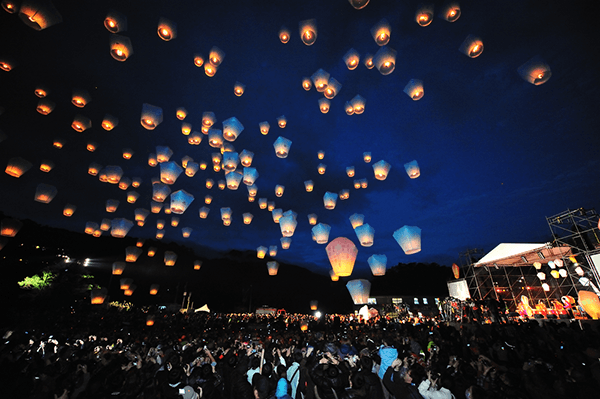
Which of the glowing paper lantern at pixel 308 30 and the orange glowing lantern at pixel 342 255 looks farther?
the orange glowing lantern at pixel 342 255

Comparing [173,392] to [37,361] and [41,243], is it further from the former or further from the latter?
[41,243]

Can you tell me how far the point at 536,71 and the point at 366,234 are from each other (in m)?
7.47

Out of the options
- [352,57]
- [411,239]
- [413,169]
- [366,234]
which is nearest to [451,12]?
[352,57]

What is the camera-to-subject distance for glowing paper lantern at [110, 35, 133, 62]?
6637 mm

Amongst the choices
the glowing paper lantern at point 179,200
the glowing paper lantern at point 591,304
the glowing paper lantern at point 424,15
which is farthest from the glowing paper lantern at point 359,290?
the glowing paper lantern at point 424,15

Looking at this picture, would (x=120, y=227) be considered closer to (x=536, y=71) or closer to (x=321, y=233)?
(x=321, y=233)

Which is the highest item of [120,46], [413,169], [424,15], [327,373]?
[424,15]

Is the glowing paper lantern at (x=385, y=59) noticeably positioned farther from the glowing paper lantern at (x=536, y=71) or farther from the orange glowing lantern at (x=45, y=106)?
the orange glowing lantern at (x=45, y=106)

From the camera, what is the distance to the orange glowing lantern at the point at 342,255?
428 inches

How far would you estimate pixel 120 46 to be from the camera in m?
6.73

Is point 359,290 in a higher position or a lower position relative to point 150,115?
lower

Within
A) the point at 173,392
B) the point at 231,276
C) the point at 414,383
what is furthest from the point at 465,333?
the point at 231,276

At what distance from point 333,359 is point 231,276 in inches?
2043

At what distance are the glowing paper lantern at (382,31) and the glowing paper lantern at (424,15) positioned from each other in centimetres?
74
